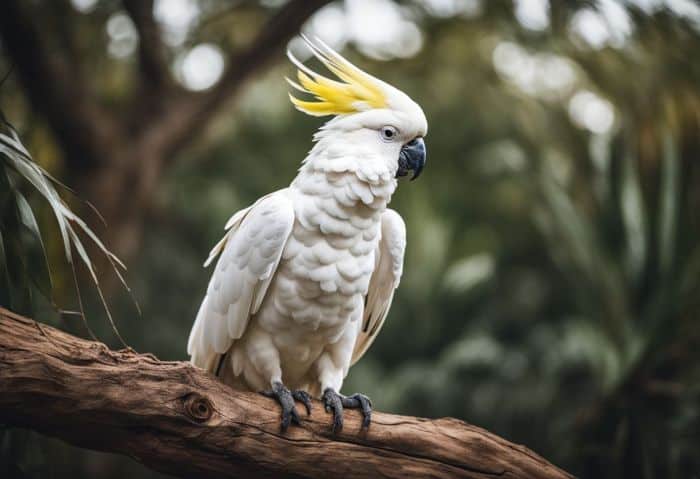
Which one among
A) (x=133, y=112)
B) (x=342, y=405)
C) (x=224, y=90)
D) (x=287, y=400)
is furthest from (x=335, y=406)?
(x=133, y=112)

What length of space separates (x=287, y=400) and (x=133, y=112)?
3.20m

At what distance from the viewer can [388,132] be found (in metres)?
2.47

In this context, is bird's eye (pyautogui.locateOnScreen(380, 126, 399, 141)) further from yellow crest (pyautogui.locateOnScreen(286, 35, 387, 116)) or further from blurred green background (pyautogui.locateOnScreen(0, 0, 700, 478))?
blurred green background (pyautogui.locateOnScreen(0, 0, 700, 478))

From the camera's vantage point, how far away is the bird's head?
245 centimetres

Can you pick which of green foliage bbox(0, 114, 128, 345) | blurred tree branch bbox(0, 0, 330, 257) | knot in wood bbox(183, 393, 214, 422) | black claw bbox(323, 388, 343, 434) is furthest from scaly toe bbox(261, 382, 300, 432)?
blurred tree branch bbox(0, 0, 330, 257)

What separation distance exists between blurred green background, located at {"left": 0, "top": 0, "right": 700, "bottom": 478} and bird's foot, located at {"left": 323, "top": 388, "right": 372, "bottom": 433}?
0.98 meters

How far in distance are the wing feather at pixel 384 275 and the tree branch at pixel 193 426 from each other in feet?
2.04

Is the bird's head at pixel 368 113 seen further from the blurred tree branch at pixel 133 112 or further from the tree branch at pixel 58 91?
the tree branch at pixel 58 91

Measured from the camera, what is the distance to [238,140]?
8.31 m

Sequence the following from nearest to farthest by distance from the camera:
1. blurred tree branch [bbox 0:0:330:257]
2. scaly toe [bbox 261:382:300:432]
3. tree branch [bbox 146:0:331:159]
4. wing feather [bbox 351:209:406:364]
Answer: scaly toe [bbox 261:382:300:432] → wing feather [bbox 351:209:406:364] → blurred tree branch [bbox 0:0:330:257] → tree branch [bbox 146:0:331:159]

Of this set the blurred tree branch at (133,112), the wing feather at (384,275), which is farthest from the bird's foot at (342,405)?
the blurred tree branch at (133,112)

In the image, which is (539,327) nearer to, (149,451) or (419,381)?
(419,381)

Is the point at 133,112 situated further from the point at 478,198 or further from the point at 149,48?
the point at 478,198

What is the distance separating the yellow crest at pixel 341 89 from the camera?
2488 mm
